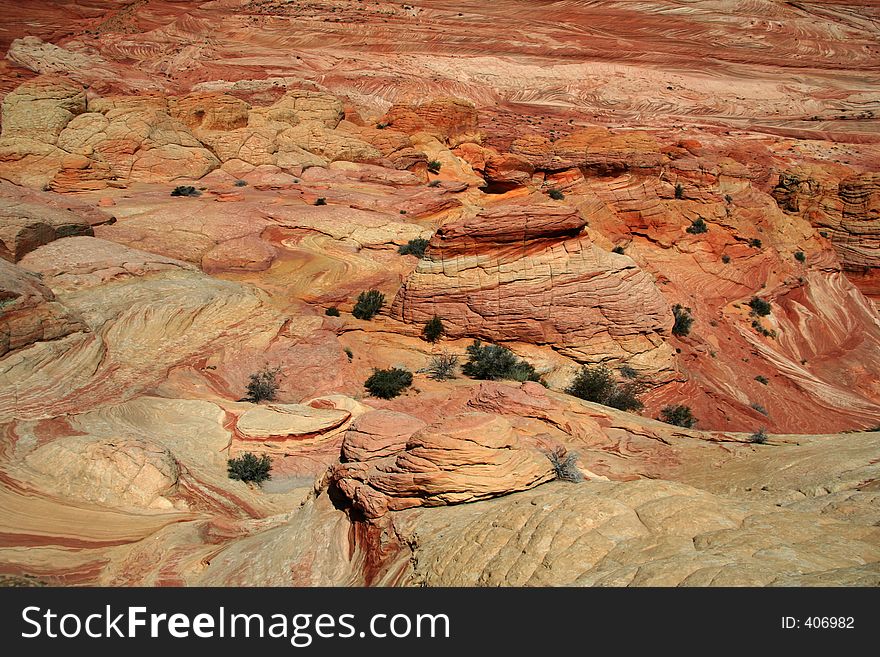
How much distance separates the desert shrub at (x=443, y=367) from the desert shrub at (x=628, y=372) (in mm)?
4457

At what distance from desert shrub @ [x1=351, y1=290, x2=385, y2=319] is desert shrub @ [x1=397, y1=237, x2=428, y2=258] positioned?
12.9 feet

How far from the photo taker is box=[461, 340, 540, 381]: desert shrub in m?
15.8

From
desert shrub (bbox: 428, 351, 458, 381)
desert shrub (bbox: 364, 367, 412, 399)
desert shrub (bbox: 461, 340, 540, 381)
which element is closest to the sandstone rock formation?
desert shrub (bbox: 428, 351, 458, 381)

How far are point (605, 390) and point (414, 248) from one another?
10050mm

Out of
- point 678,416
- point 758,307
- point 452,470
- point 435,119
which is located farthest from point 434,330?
point 435,119

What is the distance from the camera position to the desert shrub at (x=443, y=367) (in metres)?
15.9

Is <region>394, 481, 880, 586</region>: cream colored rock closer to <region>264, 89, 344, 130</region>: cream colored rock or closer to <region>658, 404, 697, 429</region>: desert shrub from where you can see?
<region>658, 404, 697, 429</region>: desert shrub

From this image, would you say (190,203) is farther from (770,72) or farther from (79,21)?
(770,72)

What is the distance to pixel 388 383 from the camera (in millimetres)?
14898

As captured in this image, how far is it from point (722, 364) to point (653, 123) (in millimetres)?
42378

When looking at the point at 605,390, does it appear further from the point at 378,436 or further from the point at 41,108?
the point at 41,108

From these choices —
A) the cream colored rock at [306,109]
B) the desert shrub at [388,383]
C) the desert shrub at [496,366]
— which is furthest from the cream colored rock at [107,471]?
the cream colored rock at [306,109]

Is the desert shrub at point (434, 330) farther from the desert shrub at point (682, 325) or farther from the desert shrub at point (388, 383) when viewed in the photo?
the desert shrub at point (682, 325)

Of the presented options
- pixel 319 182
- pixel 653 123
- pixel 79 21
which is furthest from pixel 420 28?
pixel 319 182
